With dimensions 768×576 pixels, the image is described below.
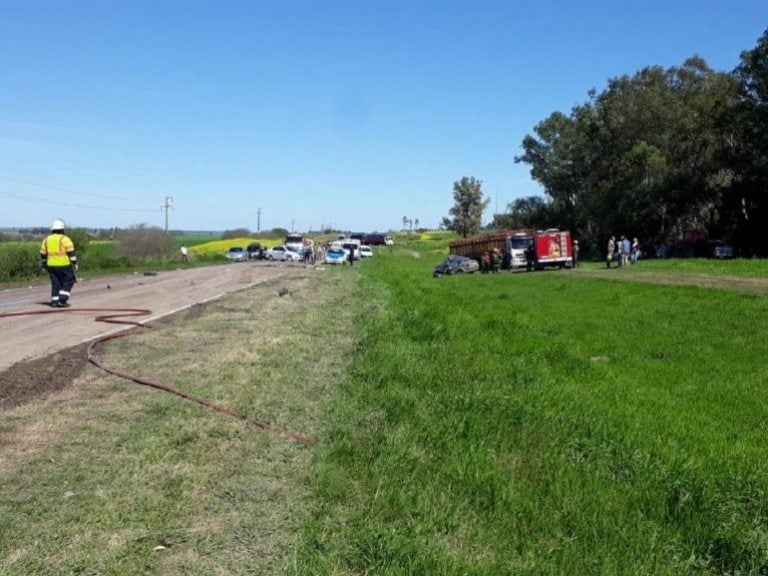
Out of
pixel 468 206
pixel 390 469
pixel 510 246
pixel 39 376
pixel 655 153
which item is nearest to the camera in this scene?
pixel 390 469

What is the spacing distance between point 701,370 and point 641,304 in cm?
1205

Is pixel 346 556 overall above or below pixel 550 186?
below

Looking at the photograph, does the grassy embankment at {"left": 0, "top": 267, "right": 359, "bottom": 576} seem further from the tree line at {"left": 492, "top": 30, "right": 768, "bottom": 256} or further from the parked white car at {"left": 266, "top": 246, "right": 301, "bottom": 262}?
the parked white car at {"left": 266, "top": 246, "right": 301, "bottom": 262}

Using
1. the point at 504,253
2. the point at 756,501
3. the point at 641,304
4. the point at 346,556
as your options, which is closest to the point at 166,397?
the point at 346,556

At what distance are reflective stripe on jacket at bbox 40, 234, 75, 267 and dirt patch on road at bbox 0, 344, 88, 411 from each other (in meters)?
6.68

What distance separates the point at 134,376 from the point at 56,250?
29.2 feet

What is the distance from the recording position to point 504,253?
190ft

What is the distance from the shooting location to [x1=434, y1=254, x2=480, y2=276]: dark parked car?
57.4 meters

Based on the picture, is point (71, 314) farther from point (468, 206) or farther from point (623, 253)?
point (468, 206)

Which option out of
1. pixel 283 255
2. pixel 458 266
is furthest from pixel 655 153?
pixel 283 255

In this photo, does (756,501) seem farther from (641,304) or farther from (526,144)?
(526,144)

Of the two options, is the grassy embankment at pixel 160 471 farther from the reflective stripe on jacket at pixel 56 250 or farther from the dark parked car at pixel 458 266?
the dark parked car at pixel 458 266

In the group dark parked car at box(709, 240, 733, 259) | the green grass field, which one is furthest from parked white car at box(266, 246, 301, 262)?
the green grass field

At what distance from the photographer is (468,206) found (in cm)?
12731
